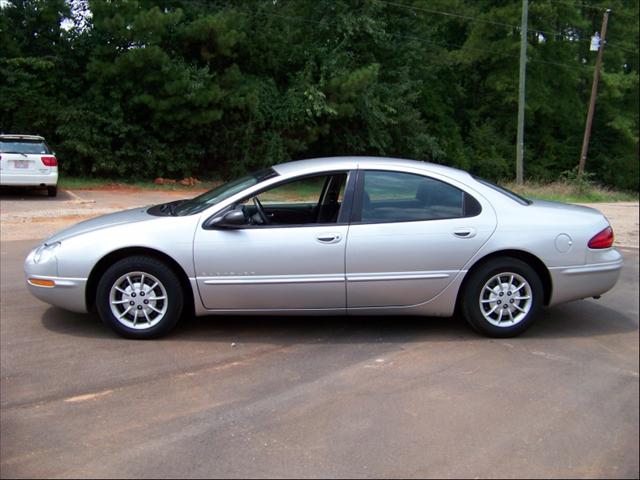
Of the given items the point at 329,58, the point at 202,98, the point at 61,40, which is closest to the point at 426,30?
the point at 329,58

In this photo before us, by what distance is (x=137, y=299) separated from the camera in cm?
512

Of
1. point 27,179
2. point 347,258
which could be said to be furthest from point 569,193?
point 347,258

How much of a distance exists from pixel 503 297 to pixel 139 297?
295 centimetres

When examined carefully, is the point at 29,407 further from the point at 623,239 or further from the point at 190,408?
the point at 623,239

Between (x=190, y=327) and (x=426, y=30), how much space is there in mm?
29970

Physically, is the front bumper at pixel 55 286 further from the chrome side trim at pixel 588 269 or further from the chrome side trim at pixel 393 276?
the chrome side trim at pixel 588 269

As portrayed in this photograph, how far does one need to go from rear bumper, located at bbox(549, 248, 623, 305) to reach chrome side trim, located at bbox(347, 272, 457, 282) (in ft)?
3.05

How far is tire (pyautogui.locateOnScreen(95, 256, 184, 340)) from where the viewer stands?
16.6ft

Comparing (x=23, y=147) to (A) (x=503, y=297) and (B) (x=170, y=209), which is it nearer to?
(B) (x=170, y=209)

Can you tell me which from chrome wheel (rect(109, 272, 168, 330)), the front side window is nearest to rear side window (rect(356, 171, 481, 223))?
the front side window

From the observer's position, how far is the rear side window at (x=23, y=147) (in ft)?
48.4

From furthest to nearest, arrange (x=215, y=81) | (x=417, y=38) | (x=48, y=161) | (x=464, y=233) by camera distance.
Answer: (x=417, y=38) < (x=215, y=81) < (x=48, y=161) < (x=464, y=233)

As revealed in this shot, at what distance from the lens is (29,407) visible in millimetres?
3904

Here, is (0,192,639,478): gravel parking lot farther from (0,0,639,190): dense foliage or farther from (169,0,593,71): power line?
(169,0,593,71): power line
